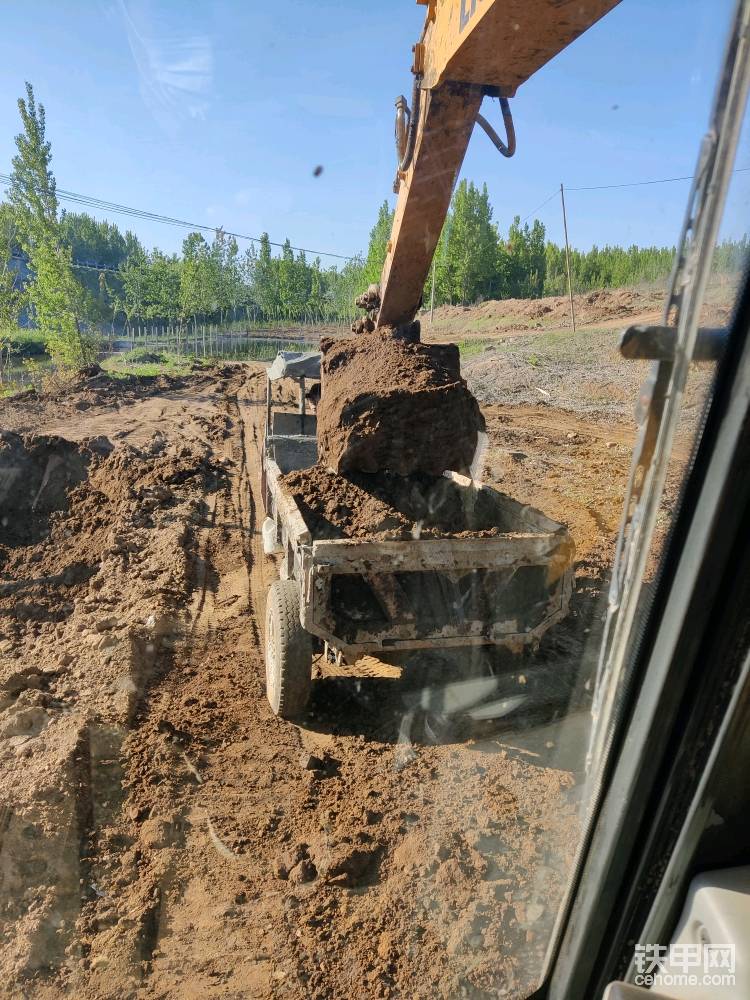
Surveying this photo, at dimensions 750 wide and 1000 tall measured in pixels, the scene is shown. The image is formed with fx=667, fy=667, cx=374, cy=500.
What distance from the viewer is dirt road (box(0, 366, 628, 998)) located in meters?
2.87

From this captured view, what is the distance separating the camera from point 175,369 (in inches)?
992

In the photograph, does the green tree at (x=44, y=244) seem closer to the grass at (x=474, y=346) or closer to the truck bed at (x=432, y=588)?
the grass at (x=474, y=346)

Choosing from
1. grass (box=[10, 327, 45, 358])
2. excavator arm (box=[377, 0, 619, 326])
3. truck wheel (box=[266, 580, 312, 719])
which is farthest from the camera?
grass (box=[10, 327, 45, 358])

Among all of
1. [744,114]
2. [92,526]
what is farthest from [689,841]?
[92,526]

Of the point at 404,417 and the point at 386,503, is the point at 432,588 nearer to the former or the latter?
the point at 386,503

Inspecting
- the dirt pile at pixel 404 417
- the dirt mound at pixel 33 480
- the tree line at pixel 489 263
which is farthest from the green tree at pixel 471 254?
the dirt pile at pixel 404 417

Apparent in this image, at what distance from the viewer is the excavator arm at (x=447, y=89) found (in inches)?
125

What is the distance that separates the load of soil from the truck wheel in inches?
30.2

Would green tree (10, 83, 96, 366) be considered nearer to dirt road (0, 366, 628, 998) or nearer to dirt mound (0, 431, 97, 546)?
dirt mound (0, 431, 97, 546)

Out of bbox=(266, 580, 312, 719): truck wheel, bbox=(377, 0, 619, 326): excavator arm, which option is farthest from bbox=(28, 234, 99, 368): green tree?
bbox=(266, 580, 312, 719): truck wheel

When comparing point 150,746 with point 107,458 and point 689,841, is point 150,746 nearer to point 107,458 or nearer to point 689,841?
point 689,841

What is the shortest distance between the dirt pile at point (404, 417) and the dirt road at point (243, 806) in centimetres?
132

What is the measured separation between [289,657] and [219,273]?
33.1 metres

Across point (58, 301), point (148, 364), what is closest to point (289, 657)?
point (58, 301)
